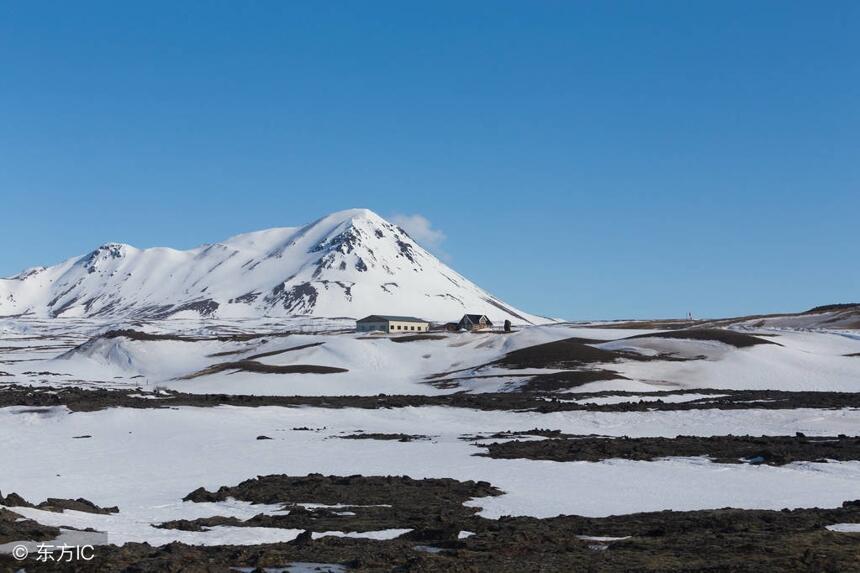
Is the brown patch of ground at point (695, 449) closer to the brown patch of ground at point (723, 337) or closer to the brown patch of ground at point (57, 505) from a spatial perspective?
the brown patch of ground at point (57, 505)

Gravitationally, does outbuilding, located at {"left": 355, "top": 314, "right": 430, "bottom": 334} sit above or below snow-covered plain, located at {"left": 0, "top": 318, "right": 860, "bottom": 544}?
above

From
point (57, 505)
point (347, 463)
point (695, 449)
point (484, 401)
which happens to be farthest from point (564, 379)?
point (57, 505)

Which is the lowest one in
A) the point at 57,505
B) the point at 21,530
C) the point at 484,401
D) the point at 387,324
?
the point at 57,505

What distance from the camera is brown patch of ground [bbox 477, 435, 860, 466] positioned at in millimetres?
30656

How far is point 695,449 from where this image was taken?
33.2m

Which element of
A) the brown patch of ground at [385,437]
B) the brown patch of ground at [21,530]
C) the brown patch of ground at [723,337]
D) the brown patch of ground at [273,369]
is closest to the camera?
the brown patch of ground at [21,530]

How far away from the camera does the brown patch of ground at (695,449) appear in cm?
3066

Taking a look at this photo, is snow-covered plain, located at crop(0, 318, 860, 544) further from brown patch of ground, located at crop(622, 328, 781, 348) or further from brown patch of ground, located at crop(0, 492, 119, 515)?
brown patch of ground, located at crop(622, 328, 781, 348)

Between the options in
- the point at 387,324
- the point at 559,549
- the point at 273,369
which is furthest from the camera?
the point at 387,324

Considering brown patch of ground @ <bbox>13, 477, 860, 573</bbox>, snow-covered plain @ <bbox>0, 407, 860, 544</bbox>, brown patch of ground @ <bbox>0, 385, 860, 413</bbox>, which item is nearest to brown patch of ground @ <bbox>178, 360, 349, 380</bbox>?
brown patch of ground @ <bbox>0, 385, 860, 413</bbox>

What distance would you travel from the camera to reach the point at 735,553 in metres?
14.7

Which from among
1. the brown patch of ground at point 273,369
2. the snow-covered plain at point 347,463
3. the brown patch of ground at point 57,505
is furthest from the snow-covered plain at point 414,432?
the brown patch of ground at point 273,369

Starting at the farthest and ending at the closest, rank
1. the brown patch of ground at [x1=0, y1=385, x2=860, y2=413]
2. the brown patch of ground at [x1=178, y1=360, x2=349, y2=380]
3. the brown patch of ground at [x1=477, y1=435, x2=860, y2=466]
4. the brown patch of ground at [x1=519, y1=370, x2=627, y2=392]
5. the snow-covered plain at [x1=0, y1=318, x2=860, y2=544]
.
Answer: the brown patch of ground at [x1=178, y1=360, x2=349, y2=380] → the brown patch of ground at [x1=519, y1=370, x2=627, y2=392] → the brown patch of ground at [x1=0, y1=385, x2=860, y2=413] → the brown patch of ground at [x1=477, y1=435, x2=860, y2=466] → the snow-covered plain at [x1=0, y1=318, x2=860, y2=544]

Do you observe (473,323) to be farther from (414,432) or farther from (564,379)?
(414,432)
